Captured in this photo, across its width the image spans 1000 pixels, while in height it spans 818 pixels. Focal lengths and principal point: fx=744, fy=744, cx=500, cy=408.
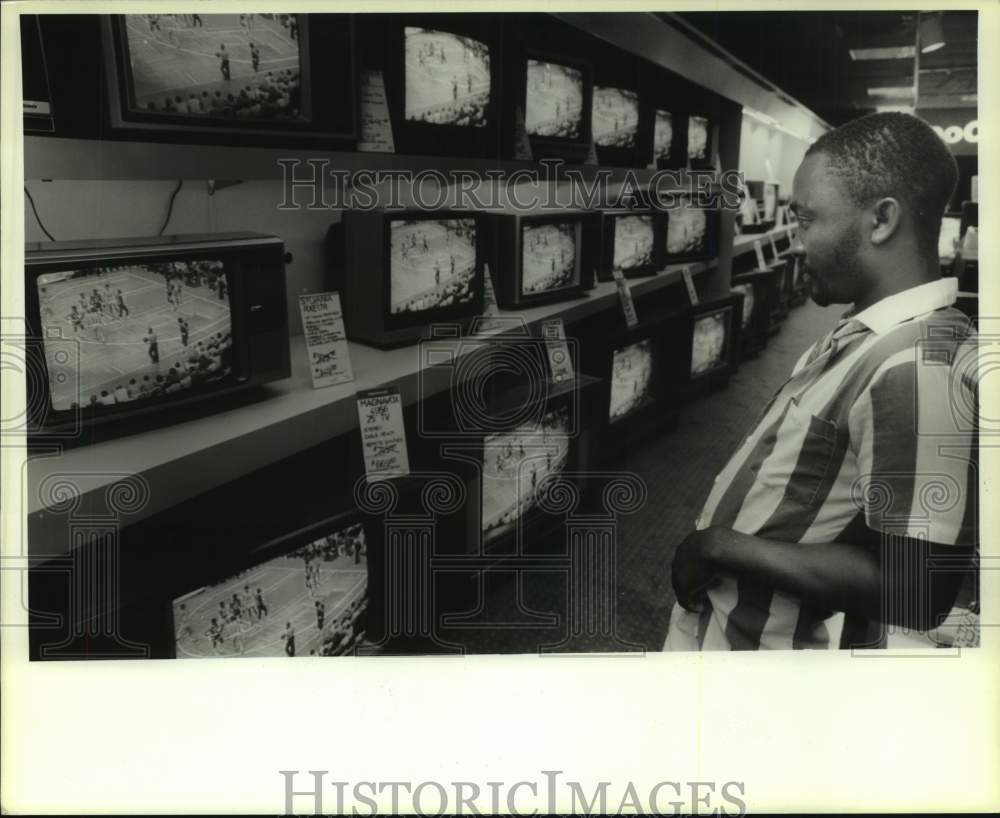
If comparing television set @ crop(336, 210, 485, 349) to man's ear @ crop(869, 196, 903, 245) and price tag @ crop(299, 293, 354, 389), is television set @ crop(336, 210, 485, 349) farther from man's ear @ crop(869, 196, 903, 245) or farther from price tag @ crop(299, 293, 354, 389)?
man's ear @ crop(869, 196, 903, 245)

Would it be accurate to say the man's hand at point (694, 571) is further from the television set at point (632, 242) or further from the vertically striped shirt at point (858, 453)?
the television set at point (632, 242)

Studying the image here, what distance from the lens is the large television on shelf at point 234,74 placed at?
97 centimetres

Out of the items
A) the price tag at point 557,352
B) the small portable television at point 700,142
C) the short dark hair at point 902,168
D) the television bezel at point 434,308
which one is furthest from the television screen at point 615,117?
the short dark hair at point 902,168

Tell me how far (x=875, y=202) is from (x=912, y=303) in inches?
6.2

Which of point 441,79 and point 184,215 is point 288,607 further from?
point 441,79

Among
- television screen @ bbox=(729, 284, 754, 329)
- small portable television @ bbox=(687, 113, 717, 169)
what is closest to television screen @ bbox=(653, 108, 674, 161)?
small portable television @ bbox=(687, 113, 717, 169)

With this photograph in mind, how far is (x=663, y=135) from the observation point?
259 centimetres

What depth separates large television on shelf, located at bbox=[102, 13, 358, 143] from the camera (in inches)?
38.2

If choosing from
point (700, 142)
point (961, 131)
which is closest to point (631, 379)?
point (700, 142)

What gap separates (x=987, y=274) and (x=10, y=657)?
178cm

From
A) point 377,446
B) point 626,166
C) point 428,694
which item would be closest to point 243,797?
point 428,694

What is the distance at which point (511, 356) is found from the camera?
1886 millimetres

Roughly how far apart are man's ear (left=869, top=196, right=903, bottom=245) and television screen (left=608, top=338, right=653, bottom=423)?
1.39 m

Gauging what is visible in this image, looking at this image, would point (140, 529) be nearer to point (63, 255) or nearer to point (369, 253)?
point (63, 255)
